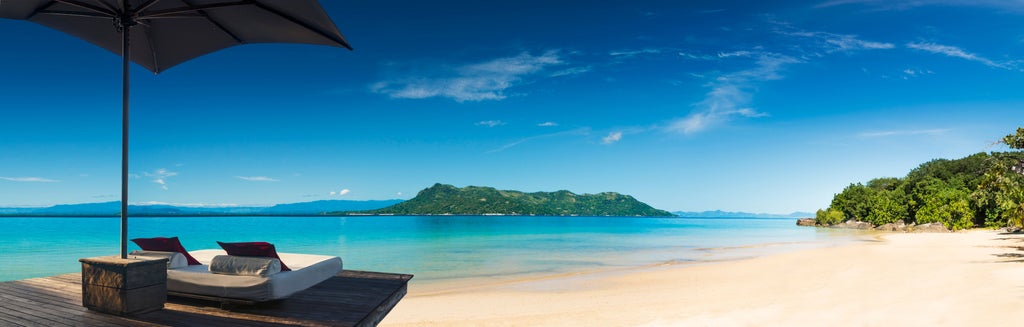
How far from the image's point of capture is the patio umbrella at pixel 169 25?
407 cm

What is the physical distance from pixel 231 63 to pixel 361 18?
817cm

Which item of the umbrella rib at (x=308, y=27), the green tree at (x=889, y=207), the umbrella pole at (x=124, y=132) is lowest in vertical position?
the green tree at (x=889, y=207)

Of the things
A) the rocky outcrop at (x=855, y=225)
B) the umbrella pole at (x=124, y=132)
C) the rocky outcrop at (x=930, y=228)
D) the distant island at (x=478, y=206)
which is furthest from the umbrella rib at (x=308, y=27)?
the distant island at (x=478, y=206)

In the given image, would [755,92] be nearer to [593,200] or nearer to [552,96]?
[552,96]

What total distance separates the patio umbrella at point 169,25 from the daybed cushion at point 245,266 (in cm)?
82

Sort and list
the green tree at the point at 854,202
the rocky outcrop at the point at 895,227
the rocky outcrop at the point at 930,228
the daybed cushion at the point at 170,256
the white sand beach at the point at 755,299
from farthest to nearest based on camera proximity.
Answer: the green tree at the point at 854,202
the rocky outcrop at the point at 895,227
the rocky outcrop at the point at 930,228
the white sand beach at the point at 755,299
the daybed cushion at the point at 170,256

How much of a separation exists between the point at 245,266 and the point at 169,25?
2.82 metres

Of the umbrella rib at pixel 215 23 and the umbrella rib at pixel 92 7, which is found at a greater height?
the umbrella rib at pixel 215 23

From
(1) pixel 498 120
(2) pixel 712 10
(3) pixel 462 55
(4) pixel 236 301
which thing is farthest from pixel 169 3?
(1) pixel 498 120

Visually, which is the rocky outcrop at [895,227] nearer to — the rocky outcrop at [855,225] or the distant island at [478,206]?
the rocky outcrop at [855,225]

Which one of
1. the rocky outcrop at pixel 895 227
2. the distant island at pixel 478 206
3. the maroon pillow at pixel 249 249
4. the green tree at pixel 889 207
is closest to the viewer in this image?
the maroon pillow at pixel 249 249

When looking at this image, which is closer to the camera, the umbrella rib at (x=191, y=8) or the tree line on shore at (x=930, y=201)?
the umbrella rib at (x=191, y=8)

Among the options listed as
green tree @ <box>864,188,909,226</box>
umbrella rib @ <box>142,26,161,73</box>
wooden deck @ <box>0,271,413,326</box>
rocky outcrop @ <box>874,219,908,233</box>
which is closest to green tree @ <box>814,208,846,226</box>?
green tree @ <box>864,188,909,226</box>

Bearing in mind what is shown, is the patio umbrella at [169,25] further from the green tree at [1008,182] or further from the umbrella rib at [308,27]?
the green tree at [1008,182]
